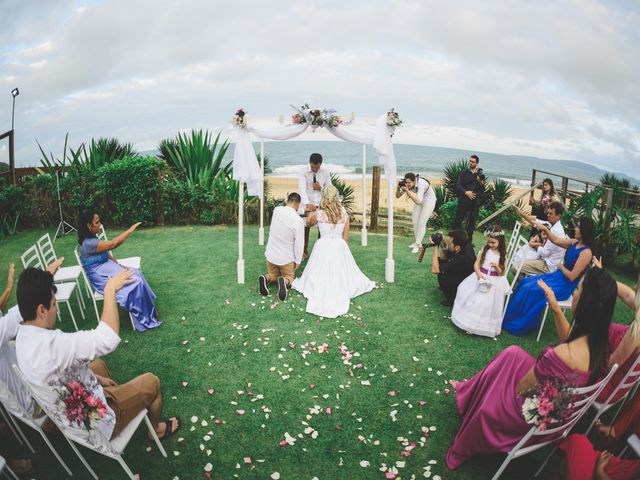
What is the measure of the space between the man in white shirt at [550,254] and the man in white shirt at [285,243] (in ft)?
10.7

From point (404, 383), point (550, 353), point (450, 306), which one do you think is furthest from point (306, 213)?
point (550, 353)

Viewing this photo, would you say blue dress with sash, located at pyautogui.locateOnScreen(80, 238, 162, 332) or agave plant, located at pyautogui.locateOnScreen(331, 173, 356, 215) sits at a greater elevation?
agave plant, located at pyautogui.locateOnScreen(331, 173, 356, 215)

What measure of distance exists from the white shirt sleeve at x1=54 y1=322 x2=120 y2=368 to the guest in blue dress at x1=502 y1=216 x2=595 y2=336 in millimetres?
4554

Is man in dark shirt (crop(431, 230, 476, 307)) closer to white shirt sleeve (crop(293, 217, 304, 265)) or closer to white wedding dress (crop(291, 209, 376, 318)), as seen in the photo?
white wedding dress (crop(291, 209, 376, 318))

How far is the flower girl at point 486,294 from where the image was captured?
468 cm

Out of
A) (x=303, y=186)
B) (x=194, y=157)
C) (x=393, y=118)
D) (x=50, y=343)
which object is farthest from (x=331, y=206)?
(x=194, y=157)

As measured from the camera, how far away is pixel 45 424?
10.2 ft

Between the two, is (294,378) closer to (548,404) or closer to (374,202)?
(548,404)

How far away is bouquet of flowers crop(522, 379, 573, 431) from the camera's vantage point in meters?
2.24

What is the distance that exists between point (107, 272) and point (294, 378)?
280 cm

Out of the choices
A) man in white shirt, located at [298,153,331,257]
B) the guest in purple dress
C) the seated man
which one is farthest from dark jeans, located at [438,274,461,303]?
the seated man

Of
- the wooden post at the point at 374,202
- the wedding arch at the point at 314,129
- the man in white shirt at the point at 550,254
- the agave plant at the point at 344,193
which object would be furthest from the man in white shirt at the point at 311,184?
the man in white shirt at the point at 550,254

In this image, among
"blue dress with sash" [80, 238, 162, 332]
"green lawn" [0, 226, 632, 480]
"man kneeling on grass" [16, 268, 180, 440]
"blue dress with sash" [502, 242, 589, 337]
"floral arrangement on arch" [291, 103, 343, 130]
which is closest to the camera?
"man kneeling on grass" [16, 268, 180, 440]

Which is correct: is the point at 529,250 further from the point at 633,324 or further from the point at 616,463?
the point at 616,463
